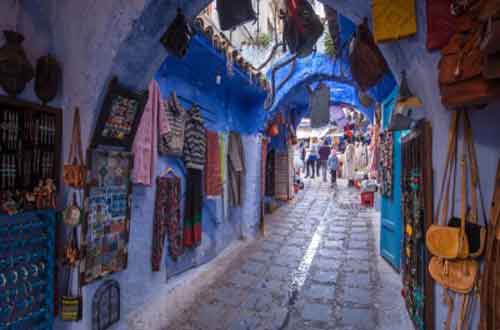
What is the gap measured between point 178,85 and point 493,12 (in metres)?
3.24

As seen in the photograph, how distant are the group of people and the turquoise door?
8134 millimetres

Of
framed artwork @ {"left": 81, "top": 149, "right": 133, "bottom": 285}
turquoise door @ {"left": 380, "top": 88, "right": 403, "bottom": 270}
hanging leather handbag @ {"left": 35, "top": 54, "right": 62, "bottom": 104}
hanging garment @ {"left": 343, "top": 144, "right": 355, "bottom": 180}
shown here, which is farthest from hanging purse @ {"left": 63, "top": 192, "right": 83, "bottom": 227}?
hanging garment @ {"left": 343, "top": 144, "right": 355, "bottom": 180}

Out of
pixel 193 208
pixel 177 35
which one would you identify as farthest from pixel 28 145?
pixel 193 208

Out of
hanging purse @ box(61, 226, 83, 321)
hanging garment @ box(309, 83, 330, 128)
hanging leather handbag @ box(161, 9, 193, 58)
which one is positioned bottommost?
hanging purse @ box(61, 226, 83, 321)

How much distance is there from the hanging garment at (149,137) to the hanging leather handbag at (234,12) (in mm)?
1002

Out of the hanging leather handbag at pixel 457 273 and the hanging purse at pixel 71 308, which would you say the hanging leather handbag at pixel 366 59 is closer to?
the hanging leather handbag at pixel 457 273

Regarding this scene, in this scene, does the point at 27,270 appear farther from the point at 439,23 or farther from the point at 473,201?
the point at 439,23

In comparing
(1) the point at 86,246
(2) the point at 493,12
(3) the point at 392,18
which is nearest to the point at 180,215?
(1) the point at 86,246

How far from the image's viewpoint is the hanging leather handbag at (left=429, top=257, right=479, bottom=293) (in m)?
1.25

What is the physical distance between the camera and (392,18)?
154cm

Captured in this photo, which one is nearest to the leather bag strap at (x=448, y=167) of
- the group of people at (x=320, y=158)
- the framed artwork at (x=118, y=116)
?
the framed artwork at (x=118, y=116)

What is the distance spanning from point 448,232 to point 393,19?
1221 mm

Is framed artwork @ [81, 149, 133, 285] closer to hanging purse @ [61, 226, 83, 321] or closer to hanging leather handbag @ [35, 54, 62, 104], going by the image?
hanging purse @ [61, 226, 83, 321]

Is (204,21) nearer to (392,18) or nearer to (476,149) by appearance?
(392,18)
